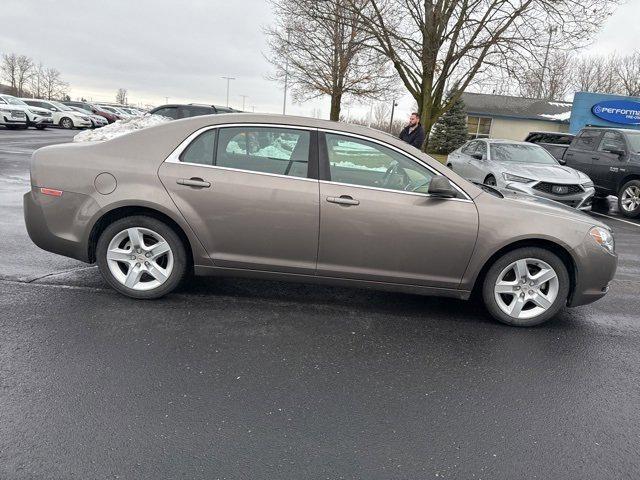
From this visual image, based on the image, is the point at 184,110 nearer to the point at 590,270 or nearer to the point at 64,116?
the point at 590,270

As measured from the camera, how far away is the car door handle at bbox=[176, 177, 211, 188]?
386 centimetres

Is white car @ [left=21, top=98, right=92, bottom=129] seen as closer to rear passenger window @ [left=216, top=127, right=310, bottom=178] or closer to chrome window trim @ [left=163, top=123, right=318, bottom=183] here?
chrome window trim @ [left=163, top=123, right=318, bottom=183]

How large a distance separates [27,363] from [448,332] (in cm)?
299

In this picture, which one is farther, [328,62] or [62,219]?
[328,62]

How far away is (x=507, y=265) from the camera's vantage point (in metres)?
3.97

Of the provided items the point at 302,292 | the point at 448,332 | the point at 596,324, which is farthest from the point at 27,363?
the point at 596,324

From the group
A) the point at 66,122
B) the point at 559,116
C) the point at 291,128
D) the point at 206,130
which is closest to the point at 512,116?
the point at 559,116

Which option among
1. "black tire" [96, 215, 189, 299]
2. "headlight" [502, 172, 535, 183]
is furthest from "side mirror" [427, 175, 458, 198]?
"headlight" [502, 172, 535, 183]

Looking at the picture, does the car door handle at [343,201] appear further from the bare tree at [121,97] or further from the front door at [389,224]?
the bare tree at [121,97]

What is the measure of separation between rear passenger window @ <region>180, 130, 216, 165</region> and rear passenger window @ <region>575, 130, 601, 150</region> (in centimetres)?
1061

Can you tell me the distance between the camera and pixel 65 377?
2893 millimetres

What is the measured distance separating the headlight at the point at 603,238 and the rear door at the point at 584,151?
8.41 m

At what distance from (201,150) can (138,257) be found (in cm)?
104

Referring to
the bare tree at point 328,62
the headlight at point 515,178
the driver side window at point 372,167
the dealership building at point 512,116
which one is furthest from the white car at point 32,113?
the dealership building at point 512,116
